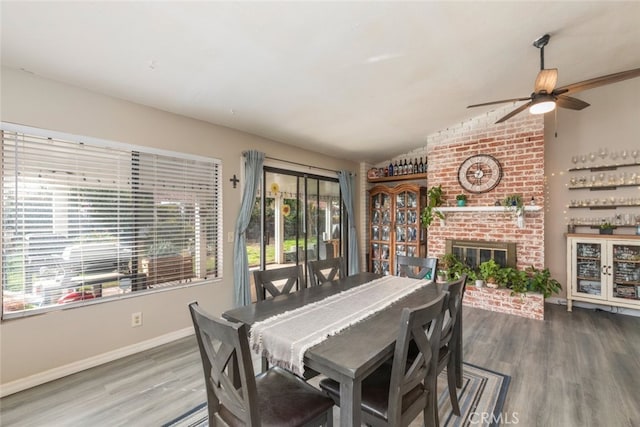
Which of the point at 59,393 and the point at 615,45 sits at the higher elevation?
the point at 615,45

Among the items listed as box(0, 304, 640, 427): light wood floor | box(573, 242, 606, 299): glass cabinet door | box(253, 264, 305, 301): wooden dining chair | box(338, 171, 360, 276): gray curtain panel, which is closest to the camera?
box(0, 304, 640, 427): light wood floor

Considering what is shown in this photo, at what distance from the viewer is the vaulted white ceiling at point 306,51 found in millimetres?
1793

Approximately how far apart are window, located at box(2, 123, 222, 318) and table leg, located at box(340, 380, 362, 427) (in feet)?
8.28

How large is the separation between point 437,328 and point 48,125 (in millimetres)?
3249

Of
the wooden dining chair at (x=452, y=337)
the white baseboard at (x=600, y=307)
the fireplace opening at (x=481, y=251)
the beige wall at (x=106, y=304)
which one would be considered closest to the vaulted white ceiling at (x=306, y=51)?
the beige wall at (x=106, y=304)

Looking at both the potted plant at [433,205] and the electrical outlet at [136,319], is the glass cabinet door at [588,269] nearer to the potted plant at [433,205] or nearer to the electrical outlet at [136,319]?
the potted plant at [433,205]

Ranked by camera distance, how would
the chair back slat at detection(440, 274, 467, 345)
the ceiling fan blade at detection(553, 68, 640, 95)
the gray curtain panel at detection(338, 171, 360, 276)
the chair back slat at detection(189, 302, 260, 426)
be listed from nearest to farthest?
the chair back slat at detection(189, 302, 260, 426), the chair back slat at detection(440, 274, 467, 345), the ceiling fan blade at detection(553, 68, 640, 95), the gray curtain panel at detection(338, 171, 360, 276)

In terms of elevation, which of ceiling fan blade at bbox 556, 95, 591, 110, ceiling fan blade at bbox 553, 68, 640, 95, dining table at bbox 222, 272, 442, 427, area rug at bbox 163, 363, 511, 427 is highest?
ceiling fan blade at bbox 553, 68, 640, 95

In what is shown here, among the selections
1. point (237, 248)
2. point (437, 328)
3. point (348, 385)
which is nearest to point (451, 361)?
point (437, 328)

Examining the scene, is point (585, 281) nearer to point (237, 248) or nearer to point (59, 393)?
point (237, 248)

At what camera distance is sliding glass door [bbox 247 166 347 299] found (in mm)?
4027

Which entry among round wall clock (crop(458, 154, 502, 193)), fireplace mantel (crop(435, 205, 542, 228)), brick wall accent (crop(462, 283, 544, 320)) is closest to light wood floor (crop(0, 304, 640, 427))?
brick wall accent (crop(462, 283, 544, 320))

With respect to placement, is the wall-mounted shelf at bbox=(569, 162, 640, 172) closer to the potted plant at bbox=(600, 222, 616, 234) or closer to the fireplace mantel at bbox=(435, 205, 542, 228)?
the potted plant at bbox=(600, 222, 616, 234)

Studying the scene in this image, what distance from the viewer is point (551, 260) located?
431 cm
